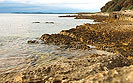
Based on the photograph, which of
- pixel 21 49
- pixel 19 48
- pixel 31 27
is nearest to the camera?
pixel 21 49

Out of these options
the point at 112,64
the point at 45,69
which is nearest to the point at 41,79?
the point at 45,69

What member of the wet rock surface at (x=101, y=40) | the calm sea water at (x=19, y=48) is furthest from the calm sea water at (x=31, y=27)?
the wet rock surface at (x=101, y=40)

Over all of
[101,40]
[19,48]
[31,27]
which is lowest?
[19,48]

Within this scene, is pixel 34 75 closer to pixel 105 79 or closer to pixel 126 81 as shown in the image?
pixel 105 79

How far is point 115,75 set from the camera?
314cm

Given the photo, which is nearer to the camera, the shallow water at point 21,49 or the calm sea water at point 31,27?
the shallow water at point 21,49

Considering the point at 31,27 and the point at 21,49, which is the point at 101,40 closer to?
the point at 21,49

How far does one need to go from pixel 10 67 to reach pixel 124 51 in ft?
22.4

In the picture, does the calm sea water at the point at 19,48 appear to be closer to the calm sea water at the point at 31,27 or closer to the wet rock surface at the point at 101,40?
the calm sea water at the point at 31,27

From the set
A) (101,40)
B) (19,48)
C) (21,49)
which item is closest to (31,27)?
(19,48)

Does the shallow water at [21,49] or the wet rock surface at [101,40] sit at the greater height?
the wet rock surface at [101,40]

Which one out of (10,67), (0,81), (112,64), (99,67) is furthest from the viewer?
(10,67)

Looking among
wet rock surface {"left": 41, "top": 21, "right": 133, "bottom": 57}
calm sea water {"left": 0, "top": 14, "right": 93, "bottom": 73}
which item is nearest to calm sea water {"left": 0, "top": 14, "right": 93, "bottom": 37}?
calm sea water {"left": 0, "top": 14, "right": 93, "bottom": 73}

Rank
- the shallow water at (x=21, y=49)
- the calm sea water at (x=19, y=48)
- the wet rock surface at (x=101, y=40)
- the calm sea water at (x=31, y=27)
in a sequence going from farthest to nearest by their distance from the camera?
the calm sea water at (x=31, y=27) → the wet rock surface at (x=101, y=40) → the calm sea water at (x=19, y=48) → the shallow water at (x=21, y=49)
